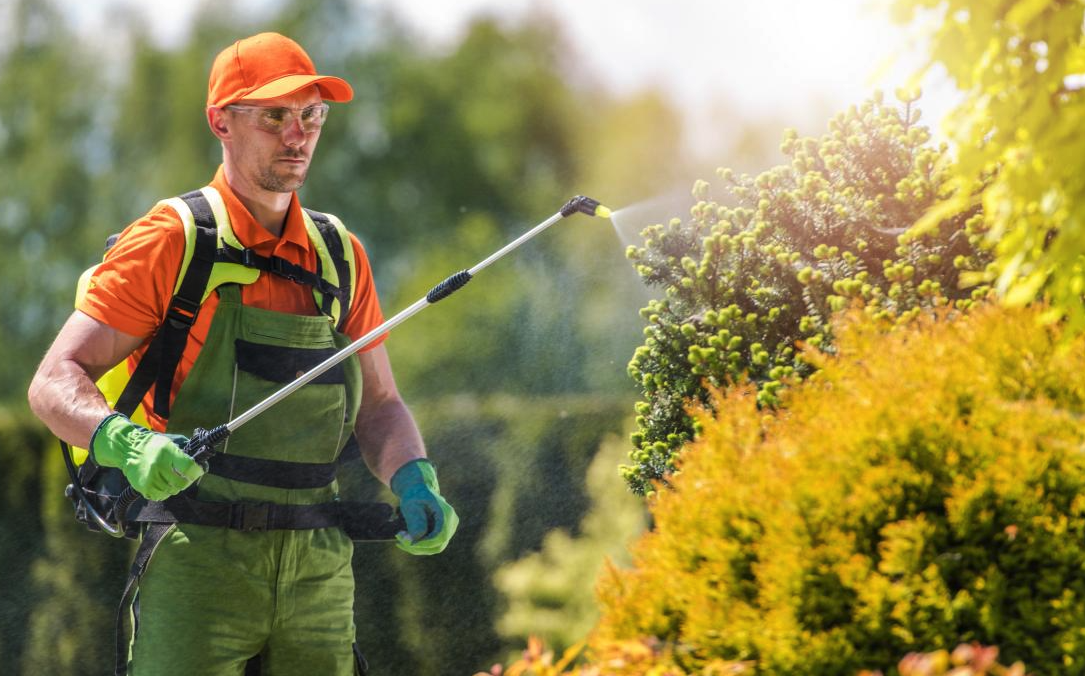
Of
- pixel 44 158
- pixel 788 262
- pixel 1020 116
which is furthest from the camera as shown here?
pixel 44 158

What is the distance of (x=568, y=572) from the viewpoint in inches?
269

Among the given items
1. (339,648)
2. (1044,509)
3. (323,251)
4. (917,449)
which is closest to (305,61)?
(323,251)

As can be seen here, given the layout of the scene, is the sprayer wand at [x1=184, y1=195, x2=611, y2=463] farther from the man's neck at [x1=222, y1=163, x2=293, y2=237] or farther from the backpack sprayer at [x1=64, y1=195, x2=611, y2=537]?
the man's neck at [x1=222, y1=163, x2=293, y2=237]

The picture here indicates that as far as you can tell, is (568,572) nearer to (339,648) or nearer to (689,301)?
(689,301)

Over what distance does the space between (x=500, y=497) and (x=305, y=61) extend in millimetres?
4228

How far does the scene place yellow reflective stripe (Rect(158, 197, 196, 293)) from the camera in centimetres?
326

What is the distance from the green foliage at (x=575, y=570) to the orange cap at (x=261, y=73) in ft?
12.0

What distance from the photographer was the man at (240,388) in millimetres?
3193

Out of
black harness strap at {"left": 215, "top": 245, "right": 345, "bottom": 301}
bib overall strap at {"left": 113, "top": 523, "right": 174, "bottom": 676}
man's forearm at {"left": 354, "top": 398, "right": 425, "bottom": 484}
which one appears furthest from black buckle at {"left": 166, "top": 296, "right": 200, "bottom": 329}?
man's forearm at {"left": 354, "top": 398, "right": 425, "bottom": 484}

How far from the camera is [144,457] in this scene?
3080 millimetres

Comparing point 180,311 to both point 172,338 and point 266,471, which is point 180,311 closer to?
point 172,338

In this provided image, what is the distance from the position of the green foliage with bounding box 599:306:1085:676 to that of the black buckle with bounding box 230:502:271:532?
0.84 metres

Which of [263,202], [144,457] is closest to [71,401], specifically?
[144,457]

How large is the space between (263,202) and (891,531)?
1729 millimetres
